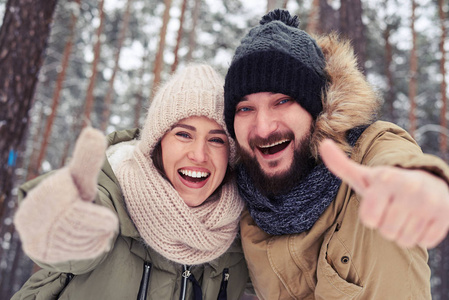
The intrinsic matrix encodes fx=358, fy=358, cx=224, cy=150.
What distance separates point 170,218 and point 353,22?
14.2ft

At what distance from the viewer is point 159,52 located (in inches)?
389

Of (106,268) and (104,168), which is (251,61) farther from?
(106,268)

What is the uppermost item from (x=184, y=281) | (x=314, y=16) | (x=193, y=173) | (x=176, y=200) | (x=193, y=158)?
(x=314, y=16)

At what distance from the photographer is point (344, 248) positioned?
2.10m

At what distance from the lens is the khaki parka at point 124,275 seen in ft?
7.09

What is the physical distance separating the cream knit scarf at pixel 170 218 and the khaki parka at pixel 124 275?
0.08 meters

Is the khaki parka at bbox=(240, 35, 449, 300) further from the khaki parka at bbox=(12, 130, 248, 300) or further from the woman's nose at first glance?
the woman's nose

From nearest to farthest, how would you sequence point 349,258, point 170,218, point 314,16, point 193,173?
1. point 349,258
2. point 170,218
3. point 193,173
4. point 314,16

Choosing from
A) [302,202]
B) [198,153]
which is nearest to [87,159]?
[198,153]

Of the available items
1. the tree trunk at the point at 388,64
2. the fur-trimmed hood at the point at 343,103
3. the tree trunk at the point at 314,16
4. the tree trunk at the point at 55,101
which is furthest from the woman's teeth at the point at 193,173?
the tree trunk at the point at 388,64

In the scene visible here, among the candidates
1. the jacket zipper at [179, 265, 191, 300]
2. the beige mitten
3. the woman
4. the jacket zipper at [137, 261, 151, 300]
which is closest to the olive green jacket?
the woman

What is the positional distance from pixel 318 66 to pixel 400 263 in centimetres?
128

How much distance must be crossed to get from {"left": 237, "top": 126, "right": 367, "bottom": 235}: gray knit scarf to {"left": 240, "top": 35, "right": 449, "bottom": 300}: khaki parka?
61 millimetres

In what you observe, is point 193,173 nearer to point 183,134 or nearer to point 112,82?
point 183,134
